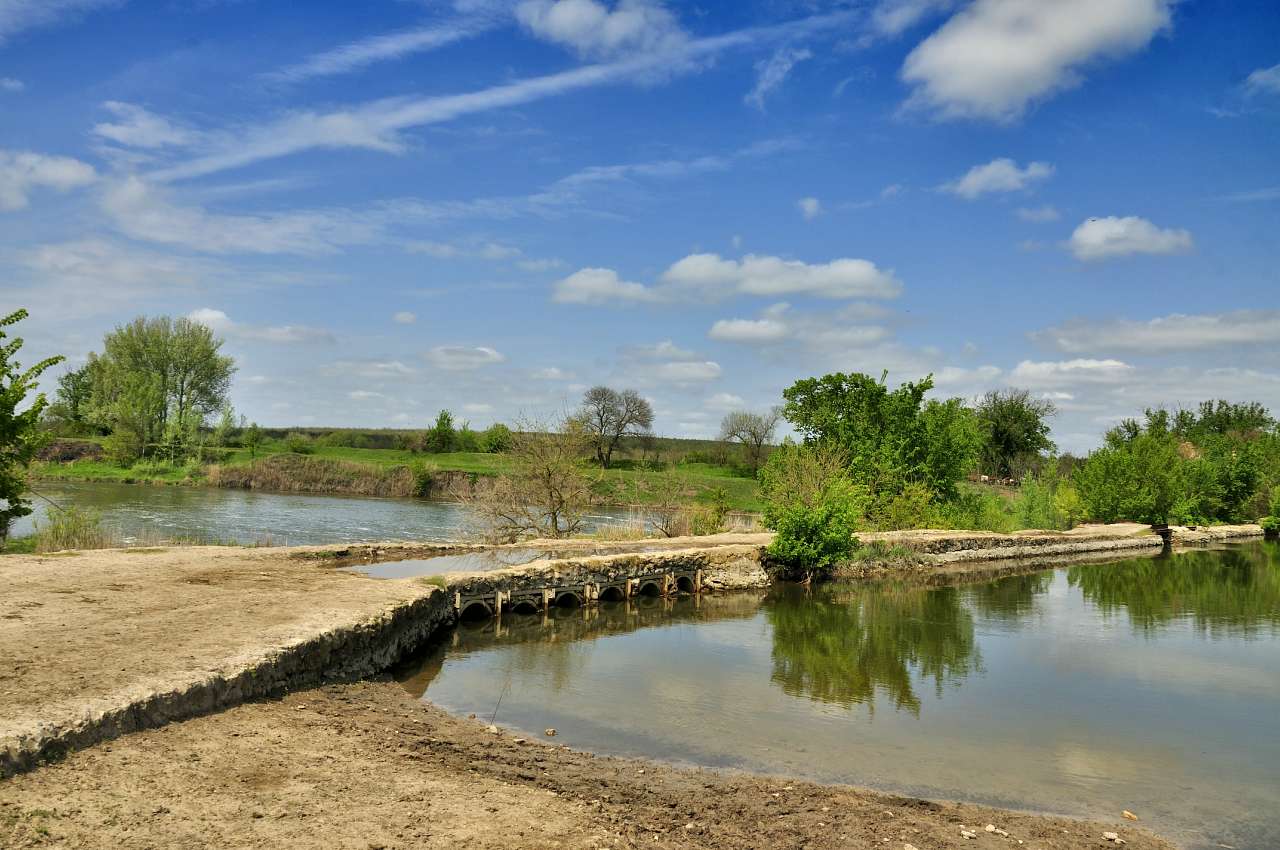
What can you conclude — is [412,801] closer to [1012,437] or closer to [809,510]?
[809,510]

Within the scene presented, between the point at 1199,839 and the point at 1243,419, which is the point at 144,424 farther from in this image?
the point at 1243,419

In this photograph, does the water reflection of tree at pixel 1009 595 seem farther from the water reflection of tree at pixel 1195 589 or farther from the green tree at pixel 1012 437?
the green tree at pixel 1012 437

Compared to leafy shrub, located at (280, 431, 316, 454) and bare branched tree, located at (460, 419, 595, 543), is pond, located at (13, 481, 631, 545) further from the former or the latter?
leafy shrub, located at (280, 431, 316, 454)

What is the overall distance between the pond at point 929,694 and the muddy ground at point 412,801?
47.9 inches

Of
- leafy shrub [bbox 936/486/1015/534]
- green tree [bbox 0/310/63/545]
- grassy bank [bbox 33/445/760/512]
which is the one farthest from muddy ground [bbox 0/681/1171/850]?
grassy bank [bbox 33/445/760/512]

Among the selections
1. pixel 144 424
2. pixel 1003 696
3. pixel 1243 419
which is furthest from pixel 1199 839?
pixel 1243 419

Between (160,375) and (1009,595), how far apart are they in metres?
58.2

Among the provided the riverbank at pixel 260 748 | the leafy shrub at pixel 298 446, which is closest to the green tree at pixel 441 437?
the leafy shrub at pixel 298 446

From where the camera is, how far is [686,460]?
2985 inches

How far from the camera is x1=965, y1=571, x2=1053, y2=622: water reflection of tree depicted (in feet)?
80.2

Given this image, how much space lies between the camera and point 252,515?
39562 millimetres

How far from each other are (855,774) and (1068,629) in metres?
14.3

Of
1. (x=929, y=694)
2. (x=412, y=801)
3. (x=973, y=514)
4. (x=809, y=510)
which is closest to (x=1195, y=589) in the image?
(x=973, y=514)

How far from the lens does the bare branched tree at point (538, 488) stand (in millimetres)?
29094
